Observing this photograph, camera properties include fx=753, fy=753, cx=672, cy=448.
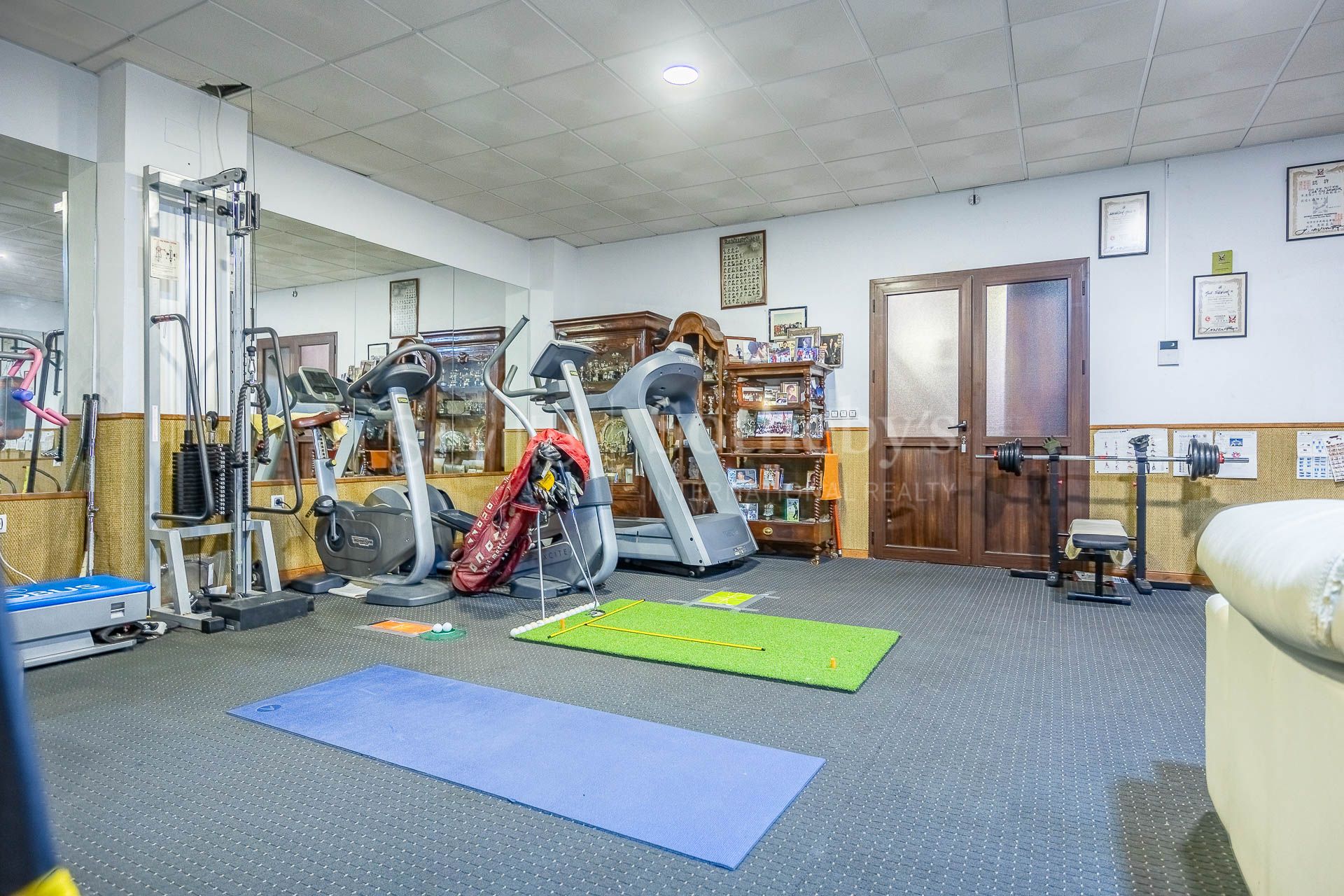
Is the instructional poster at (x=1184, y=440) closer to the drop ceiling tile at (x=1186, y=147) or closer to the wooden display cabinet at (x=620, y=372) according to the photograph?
the drop ceiling tile at (x=1186, y=147)

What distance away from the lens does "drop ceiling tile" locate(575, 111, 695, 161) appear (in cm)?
489

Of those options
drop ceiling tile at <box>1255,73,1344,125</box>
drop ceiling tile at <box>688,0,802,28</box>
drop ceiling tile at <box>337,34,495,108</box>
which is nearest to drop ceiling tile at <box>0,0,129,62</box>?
drop ceiling tile at <box>337,34,495,108</box>

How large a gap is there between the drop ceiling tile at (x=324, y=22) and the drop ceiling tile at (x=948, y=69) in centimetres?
264

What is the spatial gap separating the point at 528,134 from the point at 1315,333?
542 centimetres

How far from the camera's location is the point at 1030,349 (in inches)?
229

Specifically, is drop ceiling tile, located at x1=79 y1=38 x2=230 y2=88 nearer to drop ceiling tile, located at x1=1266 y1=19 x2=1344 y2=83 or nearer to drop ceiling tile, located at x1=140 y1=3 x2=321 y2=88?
drop ceiling tile, located at x1=140 y1=3 x2=321 y2=88

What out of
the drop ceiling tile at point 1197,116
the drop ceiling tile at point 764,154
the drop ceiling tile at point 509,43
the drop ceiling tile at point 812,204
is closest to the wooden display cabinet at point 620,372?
the drop ceiling tile at point 812,204

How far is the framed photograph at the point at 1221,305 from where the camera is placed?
17.0 ft

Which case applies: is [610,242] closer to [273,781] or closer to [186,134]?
[186,134]

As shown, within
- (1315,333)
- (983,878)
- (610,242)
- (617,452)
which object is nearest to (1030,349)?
(1315,333)

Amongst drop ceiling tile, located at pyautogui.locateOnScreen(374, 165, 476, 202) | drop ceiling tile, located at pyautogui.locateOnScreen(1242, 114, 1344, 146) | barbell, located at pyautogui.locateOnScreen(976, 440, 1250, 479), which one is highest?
drop ceiling tile, located at pyautogui.locateOnScreen(374, 165, 476, 202)

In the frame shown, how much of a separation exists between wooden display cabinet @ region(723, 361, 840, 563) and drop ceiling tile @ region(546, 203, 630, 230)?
180 cm

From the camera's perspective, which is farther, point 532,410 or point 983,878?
point 532,410

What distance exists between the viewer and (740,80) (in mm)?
4340
